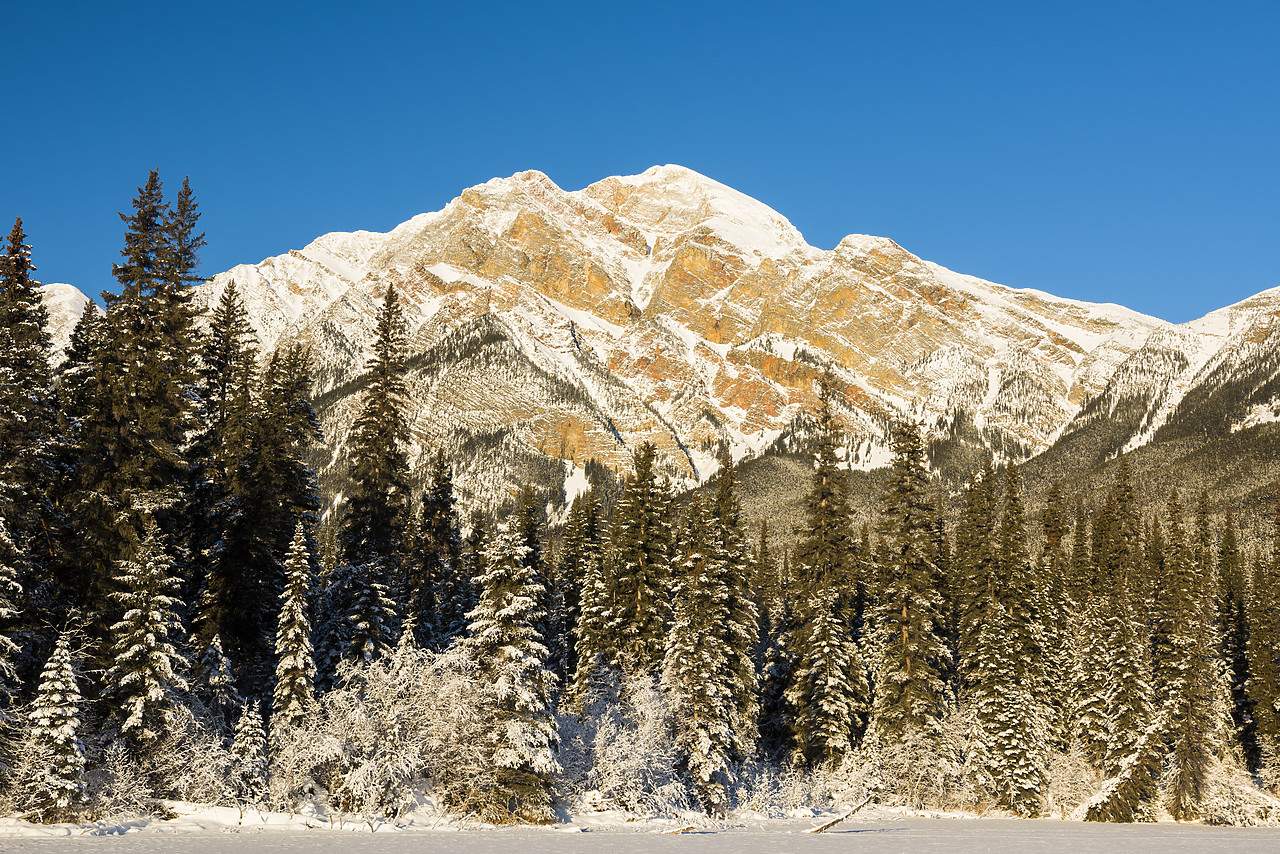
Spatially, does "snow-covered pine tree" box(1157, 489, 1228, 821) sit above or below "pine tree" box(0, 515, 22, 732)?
below

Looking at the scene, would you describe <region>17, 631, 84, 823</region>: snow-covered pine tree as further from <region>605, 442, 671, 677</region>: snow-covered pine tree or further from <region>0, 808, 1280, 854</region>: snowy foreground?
<region>605, 442, 671, 677</region>: snow-covered pine tree

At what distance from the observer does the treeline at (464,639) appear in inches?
1065

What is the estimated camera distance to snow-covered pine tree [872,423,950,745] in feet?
137

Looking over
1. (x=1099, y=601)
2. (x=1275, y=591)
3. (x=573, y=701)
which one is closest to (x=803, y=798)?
(x=573, y=701)

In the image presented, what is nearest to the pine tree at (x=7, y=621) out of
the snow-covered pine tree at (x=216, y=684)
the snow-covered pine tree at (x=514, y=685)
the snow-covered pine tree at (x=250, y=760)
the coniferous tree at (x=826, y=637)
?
the snow-covered pine tree at (x=216, y=684)

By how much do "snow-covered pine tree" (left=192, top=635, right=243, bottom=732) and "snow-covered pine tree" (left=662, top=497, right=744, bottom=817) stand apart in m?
14.9

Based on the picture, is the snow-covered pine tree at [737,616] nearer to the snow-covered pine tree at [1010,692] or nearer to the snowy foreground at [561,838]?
the snowy foreground at [561,838]

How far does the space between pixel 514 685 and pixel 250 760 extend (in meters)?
7.72

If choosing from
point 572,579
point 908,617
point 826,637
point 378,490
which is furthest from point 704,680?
point 572,579

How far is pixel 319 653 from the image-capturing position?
38.2 metres

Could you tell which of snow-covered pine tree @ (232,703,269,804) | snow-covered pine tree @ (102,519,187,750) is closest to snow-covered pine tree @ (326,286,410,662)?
snow-covered pine tree @ (232,703,269,804)

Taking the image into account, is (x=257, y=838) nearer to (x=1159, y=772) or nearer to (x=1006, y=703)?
(x=1006, y=703)

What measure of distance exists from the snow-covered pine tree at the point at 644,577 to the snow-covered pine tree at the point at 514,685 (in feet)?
33.4

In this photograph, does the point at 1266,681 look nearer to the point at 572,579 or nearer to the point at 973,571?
the point at 973,571
